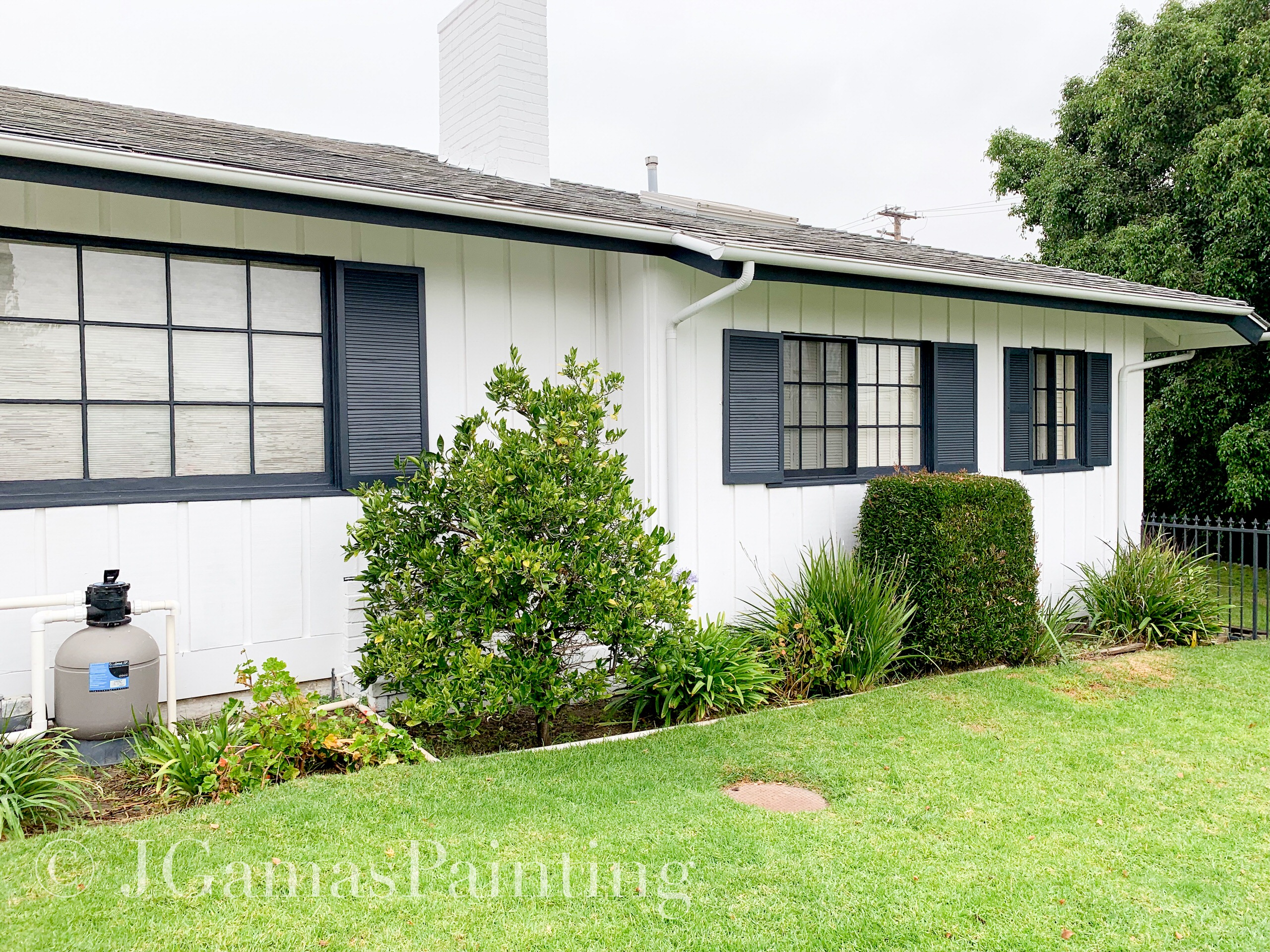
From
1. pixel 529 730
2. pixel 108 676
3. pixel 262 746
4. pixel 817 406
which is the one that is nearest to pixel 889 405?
pixel 817 406

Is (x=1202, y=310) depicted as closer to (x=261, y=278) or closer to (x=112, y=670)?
(x=261, y=278)

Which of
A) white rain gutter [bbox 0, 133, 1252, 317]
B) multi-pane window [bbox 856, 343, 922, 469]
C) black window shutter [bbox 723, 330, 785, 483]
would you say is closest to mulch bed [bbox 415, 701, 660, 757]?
black window shutter [bbox 723, 330, 785, 483]

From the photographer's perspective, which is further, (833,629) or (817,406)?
(817,406)

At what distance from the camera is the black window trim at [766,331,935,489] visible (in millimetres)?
6785

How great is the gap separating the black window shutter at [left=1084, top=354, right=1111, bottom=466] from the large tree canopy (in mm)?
3088

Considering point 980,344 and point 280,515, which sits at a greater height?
point 980,344

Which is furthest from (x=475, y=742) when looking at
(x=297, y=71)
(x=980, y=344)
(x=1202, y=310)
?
(x=297, y=71)

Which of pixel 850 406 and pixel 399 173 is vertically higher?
pixel 399 173

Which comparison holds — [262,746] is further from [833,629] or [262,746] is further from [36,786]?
[833,629]

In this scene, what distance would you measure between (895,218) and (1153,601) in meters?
20.1

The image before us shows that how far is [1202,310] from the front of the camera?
850 centimetres

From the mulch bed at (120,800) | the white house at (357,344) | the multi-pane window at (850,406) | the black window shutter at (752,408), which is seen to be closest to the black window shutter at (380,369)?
the white house at (357,344)

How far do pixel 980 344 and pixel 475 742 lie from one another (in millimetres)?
5603

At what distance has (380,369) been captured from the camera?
17.2 feet
